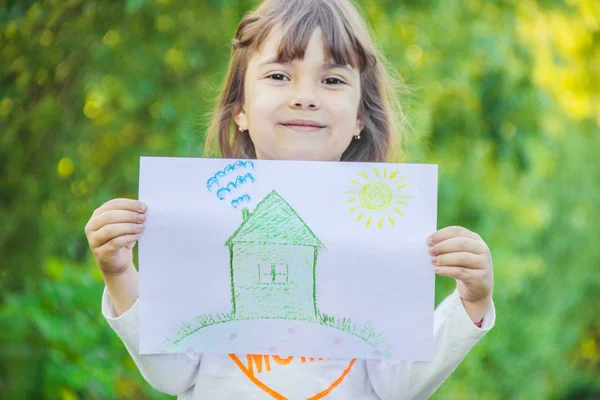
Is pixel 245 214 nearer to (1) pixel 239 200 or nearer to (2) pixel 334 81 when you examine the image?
(1) pixel 239 200

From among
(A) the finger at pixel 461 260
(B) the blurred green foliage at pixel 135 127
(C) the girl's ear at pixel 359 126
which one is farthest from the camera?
(B) the blurred green foliage at pixel 135 127

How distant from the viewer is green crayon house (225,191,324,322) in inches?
68.5

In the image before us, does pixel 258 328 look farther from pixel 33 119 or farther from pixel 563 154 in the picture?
pixel 563 154

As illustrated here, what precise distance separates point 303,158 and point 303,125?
80 mm

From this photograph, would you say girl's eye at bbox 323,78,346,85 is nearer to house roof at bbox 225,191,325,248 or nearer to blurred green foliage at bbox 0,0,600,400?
house roof at bbox 225,191,325,248

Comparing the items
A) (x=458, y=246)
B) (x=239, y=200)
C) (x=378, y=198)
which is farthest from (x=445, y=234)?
(x=239, y=200)

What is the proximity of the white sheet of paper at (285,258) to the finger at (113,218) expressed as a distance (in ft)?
0.11

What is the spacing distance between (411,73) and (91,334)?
216 centimetres

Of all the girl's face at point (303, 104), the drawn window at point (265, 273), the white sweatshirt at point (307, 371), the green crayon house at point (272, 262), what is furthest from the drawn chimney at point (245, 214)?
the white sweatshirt at point (307, 371)

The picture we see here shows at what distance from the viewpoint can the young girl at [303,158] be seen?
5.68 ft

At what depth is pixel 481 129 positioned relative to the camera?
180 inches

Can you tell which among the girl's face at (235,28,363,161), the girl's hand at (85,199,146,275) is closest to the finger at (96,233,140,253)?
the girl's hand at (85,199,146,275)

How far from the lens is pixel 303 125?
6.10 feet

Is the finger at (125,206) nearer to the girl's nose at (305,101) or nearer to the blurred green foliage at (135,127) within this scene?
the girl's nose at (305,101)
